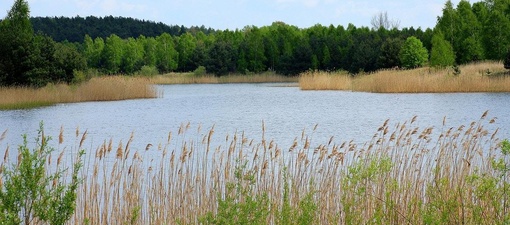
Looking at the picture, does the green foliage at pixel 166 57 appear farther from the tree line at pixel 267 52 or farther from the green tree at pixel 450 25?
the green tree at pixel 450 25

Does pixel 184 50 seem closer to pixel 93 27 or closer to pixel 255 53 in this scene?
pixel 255 53

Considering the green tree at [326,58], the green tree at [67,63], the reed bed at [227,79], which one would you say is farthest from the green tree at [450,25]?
the green tree at [67,63]

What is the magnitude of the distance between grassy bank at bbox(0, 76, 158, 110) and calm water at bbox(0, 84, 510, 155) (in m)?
1.49

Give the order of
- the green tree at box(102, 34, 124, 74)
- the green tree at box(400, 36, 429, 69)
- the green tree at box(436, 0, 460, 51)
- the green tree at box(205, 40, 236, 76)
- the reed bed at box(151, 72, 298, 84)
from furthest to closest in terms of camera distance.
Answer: the green tree at box(102, 34, 124, 74) < the green tree at box(205, 40, 236, 76) < the reed bed at box(151, 72, 298, 84) < the green tree at box(436, 0, 460, 51) < the green tree at box(400, 36, 429, 69)

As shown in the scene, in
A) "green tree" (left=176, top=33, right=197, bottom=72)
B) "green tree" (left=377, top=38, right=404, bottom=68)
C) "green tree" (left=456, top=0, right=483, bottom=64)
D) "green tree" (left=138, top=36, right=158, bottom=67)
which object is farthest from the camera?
"green tree" (left=176, top=33, right=197, bottom=72)

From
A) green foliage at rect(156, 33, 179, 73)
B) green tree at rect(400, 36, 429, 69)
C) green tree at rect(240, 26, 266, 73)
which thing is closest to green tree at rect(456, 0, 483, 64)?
green tree at rect(400, 36, 429, 69)

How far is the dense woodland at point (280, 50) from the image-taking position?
3350cm

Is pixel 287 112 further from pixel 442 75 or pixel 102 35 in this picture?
pixel 102 35

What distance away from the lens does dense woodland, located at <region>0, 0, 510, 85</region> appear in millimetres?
33500

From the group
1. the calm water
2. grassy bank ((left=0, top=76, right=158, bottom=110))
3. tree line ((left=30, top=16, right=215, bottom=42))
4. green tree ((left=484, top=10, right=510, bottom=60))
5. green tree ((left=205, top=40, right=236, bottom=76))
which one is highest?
tree line ((left=30, top=16, right=215, bottom=42))

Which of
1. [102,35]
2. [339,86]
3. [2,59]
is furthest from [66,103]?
[102,35]

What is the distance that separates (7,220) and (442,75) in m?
32.3

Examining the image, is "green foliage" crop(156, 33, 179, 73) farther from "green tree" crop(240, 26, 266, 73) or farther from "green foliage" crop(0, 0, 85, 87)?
"green foliage" crop(0, 0, 85, 87)

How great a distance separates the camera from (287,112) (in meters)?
24.8
